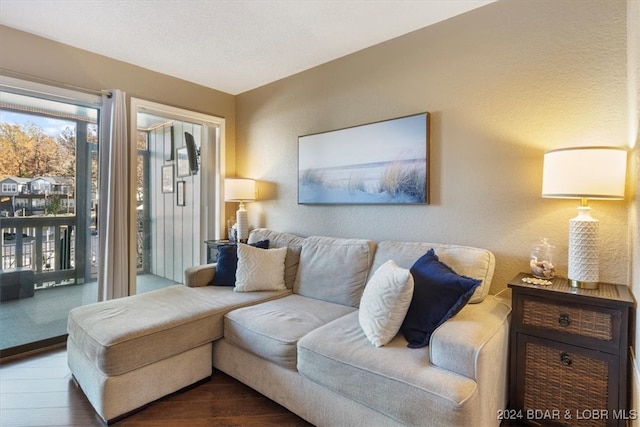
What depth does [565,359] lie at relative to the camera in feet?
5.11

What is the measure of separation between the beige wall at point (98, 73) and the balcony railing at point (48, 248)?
1.17m

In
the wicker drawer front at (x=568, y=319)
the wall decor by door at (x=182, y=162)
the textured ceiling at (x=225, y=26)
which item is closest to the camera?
the wicker drawer front at (x=568, y=319)

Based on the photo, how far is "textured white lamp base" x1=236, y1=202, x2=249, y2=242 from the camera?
3.44 m

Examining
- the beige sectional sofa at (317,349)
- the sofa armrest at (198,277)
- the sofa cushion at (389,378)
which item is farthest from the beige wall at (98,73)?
the sofa cushion at (389,378)

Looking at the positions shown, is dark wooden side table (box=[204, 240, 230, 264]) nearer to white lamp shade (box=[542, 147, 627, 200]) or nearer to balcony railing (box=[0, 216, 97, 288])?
balcony railing (box=[0, 216, 97, 288])

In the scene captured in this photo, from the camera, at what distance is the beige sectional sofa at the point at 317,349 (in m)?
1.34

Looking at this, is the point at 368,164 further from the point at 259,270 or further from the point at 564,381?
the point at 564,381

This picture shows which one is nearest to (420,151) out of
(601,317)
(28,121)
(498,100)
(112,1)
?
(498,100)

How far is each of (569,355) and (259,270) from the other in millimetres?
2006

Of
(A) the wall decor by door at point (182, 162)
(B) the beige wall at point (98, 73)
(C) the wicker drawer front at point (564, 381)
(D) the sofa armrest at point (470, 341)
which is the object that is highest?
(B) the beige wall at point (98, 73)

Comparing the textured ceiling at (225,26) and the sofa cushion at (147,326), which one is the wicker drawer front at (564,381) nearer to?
the sofa cushion at (147,326)

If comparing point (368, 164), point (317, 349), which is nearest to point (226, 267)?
point (317, 349)

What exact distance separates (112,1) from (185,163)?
6.15 feet

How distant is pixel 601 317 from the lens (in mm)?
1465
